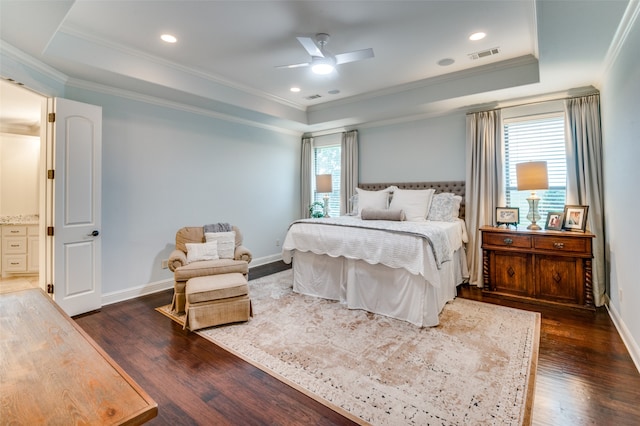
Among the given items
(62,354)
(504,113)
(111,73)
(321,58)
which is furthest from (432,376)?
(111,73)

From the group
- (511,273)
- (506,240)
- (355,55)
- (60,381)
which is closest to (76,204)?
(60,381)

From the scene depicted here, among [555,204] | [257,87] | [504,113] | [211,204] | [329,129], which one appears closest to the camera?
[555,204]

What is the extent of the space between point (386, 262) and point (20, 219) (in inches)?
257

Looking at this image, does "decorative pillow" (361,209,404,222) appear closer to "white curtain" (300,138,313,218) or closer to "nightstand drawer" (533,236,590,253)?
"nightstand drawer" (533,236,590,253)

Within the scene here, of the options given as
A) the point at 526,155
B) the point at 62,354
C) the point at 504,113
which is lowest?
the point at 62,354

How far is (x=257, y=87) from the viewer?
4.80 m

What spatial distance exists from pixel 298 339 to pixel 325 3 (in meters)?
3.12

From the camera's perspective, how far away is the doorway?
505cm

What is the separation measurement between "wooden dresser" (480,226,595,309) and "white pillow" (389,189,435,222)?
85 centimetres

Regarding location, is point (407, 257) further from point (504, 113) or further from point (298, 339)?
point (504, 113)

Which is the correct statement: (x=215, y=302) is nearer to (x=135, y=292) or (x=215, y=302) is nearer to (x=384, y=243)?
(x=135, y=292)

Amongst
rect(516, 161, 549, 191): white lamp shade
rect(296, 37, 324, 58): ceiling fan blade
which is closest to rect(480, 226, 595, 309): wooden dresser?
rect(516, 161, 549, 191): white lamp shade

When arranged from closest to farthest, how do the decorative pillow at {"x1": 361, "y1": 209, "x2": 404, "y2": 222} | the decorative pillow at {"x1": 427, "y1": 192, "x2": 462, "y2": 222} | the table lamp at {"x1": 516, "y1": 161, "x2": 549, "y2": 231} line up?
the table lamp at {"x1": 516, "y1": 161, "x2": 549, "y2": 231}, the decorative pillow at {"x1": 361, "y1": 209, "x2": 404, "y2": 222}, the decorative pillow at {"x1": 427, "y1": 192, "x2": 462, "y2": 222}

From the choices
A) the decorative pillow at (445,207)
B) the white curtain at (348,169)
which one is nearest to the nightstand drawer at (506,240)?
the decorative pillow at (445,207)
